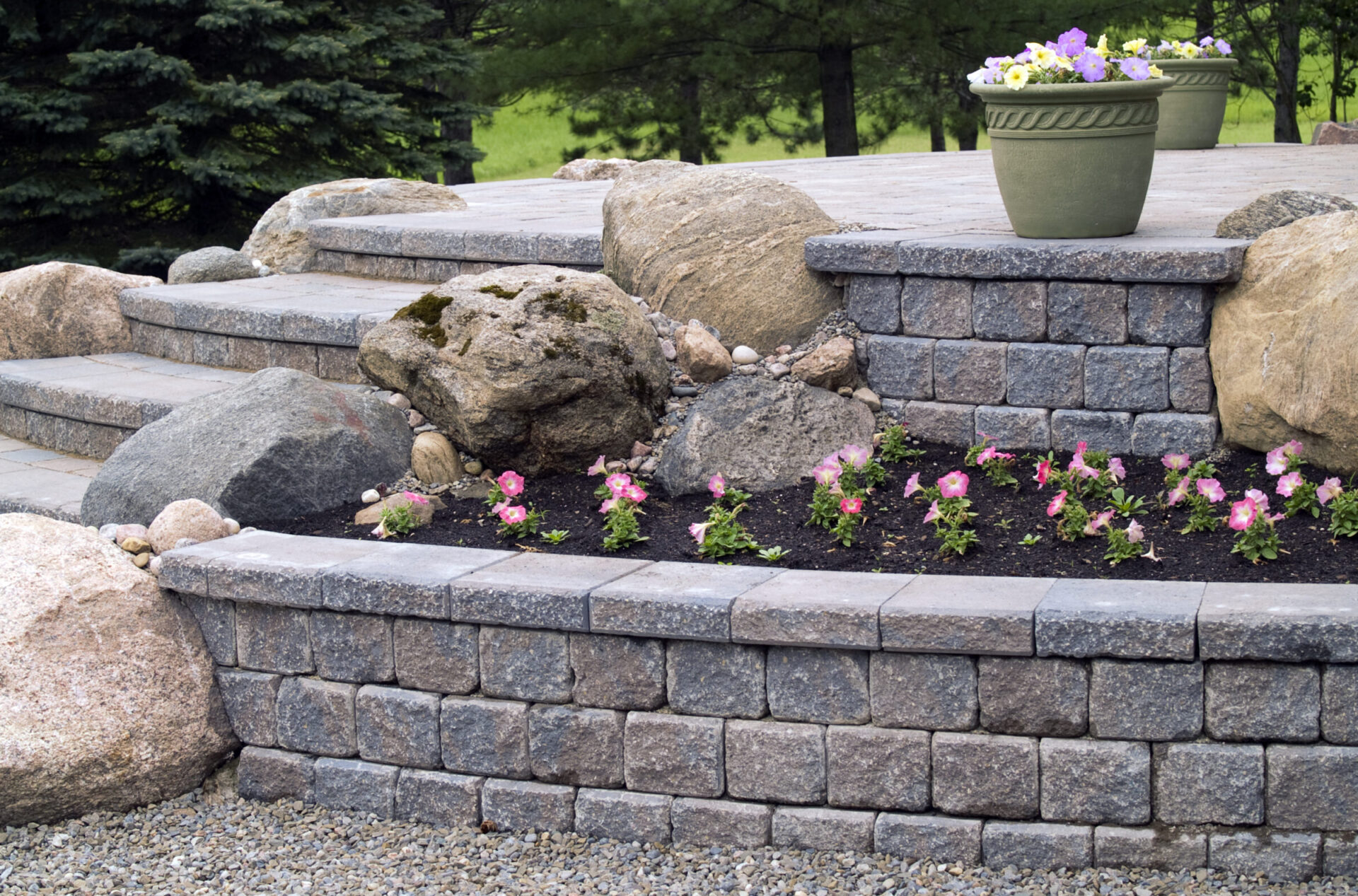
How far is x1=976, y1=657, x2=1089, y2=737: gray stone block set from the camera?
292 cm

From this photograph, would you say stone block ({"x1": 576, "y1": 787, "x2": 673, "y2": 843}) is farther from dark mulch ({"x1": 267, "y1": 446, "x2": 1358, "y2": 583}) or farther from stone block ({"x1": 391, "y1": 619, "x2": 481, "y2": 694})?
dark mulch ({"x1": 267, "y1": 446, "x2": 1358, "y2": 583})

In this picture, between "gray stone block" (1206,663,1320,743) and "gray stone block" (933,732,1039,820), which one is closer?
"gray stone block" (1206,663,1320,743)

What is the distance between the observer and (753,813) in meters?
3.15

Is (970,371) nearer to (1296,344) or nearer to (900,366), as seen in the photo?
(900,366)

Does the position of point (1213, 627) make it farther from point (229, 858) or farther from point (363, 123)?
point (363, 123)

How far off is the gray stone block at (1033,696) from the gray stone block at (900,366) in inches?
61.8

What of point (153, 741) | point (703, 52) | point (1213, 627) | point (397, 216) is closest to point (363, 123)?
point (703, 52)

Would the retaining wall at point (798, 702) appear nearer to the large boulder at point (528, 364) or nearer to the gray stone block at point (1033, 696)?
the gray stone block at point (1033, 696)

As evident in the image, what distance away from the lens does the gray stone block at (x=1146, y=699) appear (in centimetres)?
286

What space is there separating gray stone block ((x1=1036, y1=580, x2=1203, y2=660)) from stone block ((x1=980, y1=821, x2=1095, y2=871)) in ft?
1.35

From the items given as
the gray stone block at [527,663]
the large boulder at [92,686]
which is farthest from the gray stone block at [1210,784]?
the large boulder at [92,686]

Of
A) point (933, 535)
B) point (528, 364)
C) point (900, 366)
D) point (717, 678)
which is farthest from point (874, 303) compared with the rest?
point (717, 678)

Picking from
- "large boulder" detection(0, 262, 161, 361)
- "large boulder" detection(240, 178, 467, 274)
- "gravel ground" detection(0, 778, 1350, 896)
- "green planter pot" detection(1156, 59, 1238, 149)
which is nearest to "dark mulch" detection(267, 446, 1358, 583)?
"gravel ground" detection(0, 778, 1350, 896)

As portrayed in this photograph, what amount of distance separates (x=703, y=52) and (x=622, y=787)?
12.6 metres
